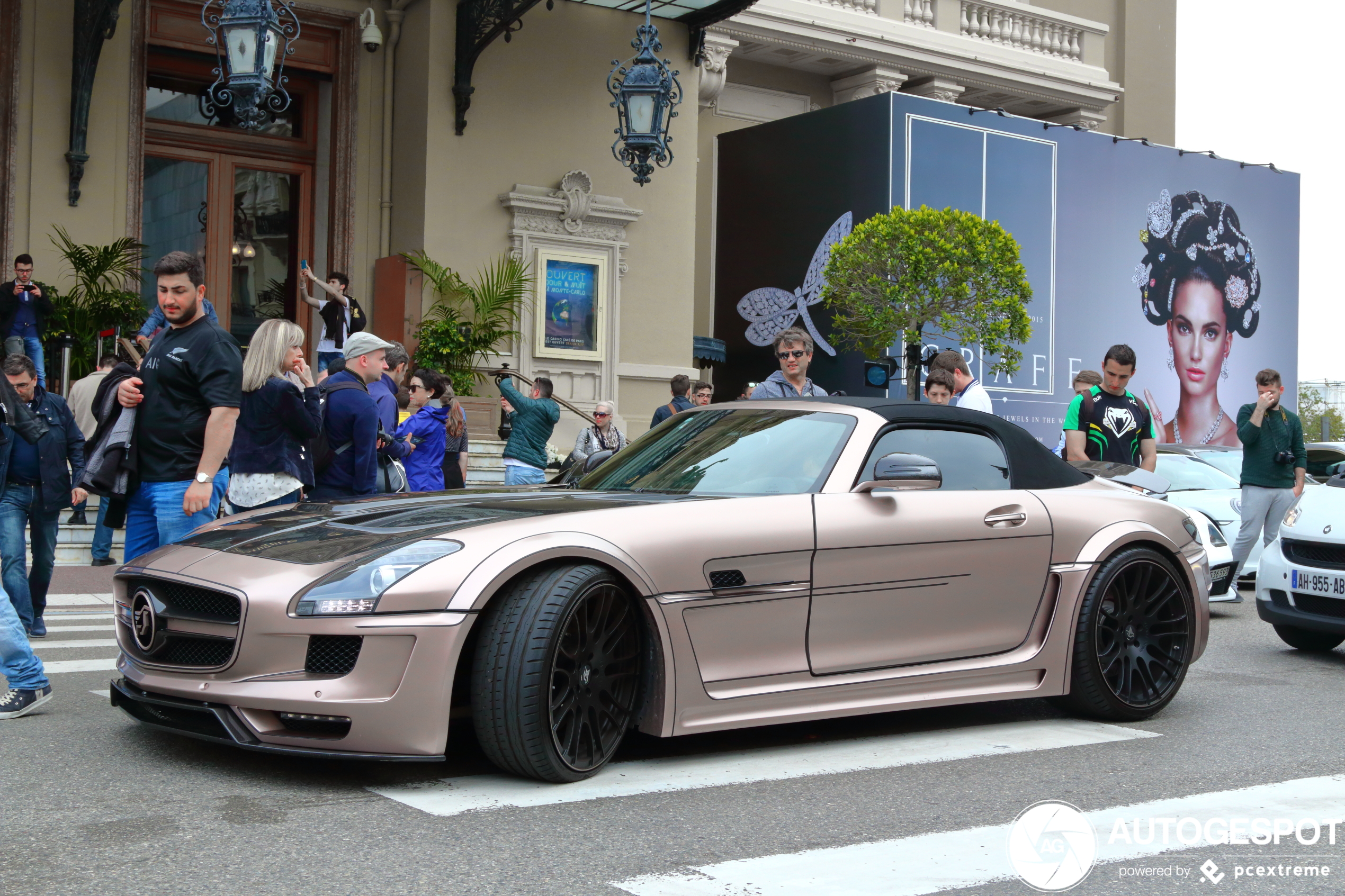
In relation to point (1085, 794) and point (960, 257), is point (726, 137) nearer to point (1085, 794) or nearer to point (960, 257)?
point (960, 257)

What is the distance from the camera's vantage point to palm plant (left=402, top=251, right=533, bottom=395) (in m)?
17.6

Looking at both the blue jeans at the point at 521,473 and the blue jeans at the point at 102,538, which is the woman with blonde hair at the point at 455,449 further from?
the blue jeans at the point at 102,538

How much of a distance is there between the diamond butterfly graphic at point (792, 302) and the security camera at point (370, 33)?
7.95 metres

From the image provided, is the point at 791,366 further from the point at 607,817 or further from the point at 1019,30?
the point at 1019,30

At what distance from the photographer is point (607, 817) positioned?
13.4 ft

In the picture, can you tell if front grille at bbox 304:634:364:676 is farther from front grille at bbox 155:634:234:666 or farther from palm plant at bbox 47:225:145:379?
palm plant at bbox 47:225:145:379

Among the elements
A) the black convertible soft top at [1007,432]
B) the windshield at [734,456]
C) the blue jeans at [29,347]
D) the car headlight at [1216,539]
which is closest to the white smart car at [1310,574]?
the car headlight at [1216,539]

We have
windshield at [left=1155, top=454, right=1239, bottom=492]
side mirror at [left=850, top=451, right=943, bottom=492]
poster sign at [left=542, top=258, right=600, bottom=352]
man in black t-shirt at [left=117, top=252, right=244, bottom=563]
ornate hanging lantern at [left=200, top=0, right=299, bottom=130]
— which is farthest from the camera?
poster sign at [left=542, top=258, right=600, bottom=352]

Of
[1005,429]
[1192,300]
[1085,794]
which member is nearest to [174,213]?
[1005,429]

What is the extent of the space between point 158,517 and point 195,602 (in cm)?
172

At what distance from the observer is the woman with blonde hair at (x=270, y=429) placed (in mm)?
6547

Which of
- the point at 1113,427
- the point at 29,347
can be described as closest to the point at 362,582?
the point at 1113,427

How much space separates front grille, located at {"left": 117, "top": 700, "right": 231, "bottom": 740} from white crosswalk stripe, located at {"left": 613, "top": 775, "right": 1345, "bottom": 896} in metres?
1.60

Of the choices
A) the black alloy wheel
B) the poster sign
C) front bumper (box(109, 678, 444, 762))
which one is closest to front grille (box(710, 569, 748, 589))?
front bumper (box(109, 678, 444, 762))
